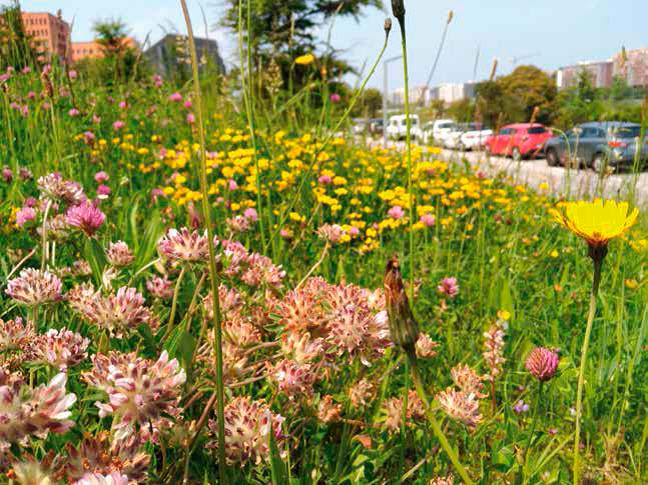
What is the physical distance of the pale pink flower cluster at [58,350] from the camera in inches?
27.0

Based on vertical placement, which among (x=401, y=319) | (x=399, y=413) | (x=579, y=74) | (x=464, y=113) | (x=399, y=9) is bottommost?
(x=399, y=413)

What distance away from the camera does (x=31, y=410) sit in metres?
0.47

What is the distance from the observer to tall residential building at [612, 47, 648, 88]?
2.23 m

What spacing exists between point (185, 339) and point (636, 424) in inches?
45.7

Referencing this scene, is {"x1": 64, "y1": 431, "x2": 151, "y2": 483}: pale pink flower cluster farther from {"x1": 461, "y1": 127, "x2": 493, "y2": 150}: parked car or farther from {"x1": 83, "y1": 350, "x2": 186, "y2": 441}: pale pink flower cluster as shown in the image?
{"x1": 461, "y1": 127, "x2": 493, "y2": 150}: parked car

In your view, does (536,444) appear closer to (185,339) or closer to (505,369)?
(505,369)

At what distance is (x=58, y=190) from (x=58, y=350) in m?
0.58

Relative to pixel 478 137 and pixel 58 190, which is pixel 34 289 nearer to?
pixel 58 190

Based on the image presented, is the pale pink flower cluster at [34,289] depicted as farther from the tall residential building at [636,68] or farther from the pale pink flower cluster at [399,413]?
the tall residential building at [636,68]

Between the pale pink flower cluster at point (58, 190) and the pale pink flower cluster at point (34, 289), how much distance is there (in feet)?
1.19

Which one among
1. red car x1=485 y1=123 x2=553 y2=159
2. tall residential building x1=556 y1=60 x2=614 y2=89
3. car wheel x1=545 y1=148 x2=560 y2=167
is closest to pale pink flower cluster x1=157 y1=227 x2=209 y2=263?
red car x1=485 y1=123 x2=553 y2=159

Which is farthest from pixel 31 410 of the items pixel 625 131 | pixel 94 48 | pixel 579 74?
pixel 94 48

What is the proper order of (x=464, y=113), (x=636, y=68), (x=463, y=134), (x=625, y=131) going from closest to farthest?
(x=625, y=131) → (x=636, y=68) → (x=463, y=134) → (x=464, y=113)

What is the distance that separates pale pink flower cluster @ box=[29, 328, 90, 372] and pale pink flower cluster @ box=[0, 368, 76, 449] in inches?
8.3
